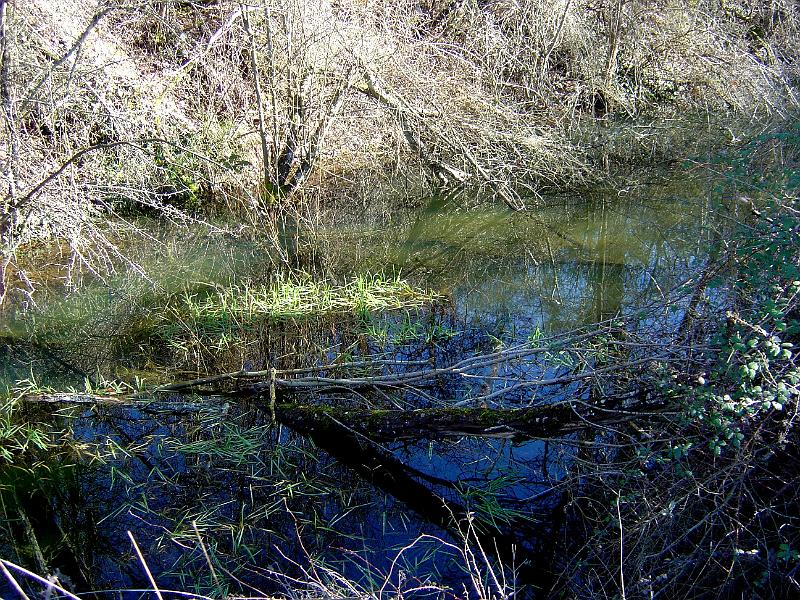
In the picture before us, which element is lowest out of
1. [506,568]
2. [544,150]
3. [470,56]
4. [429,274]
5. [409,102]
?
[506,568]

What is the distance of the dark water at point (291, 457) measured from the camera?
3.56 metres

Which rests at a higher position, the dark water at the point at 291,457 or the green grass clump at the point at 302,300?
the green grass clump at the point at 302,300

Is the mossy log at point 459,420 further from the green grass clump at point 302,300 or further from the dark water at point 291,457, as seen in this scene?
the green grass clump at point 302,300

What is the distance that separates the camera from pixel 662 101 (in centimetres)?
1198

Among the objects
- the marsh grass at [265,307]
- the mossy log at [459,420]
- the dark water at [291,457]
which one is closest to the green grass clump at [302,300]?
the marsh grass at [265,307]

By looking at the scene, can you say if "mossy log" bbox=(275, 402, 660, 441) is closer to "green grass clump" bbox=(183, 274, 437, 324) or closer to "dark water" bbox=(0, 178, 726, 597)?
"dark water" bbox=(0, 178, 726, 597)

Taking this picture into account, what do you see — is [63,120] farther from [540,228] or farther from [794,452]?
[794,452]

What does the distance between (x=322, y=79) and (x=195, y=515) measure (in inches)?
230

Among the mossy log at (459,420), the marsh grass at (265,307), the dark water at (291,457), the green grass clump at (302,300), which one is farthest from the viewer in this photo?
the green grass clump at (302,300)

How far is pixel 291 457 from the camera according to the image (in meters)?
4.27

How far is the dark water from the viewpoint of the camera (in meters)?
3.56

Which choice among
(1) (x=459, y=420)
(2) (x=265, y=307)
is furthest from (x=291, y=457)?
(2) (x=265, y=307)

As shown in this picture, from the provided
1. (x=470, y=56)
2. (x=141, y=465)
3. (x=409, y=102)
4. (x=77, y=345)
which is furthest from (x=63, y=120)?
(x=470, y=56)

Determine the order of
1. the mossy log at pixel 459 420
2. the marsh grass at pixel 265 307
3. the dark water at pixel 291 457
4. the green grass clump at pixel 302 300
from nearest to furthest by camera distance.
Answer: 1. the dark water at pixel 291 457
2. the mossy log at pixel 459 420
3. the marsh grass at pixel 265 307
4. the green grass clump at pixel 302 300
